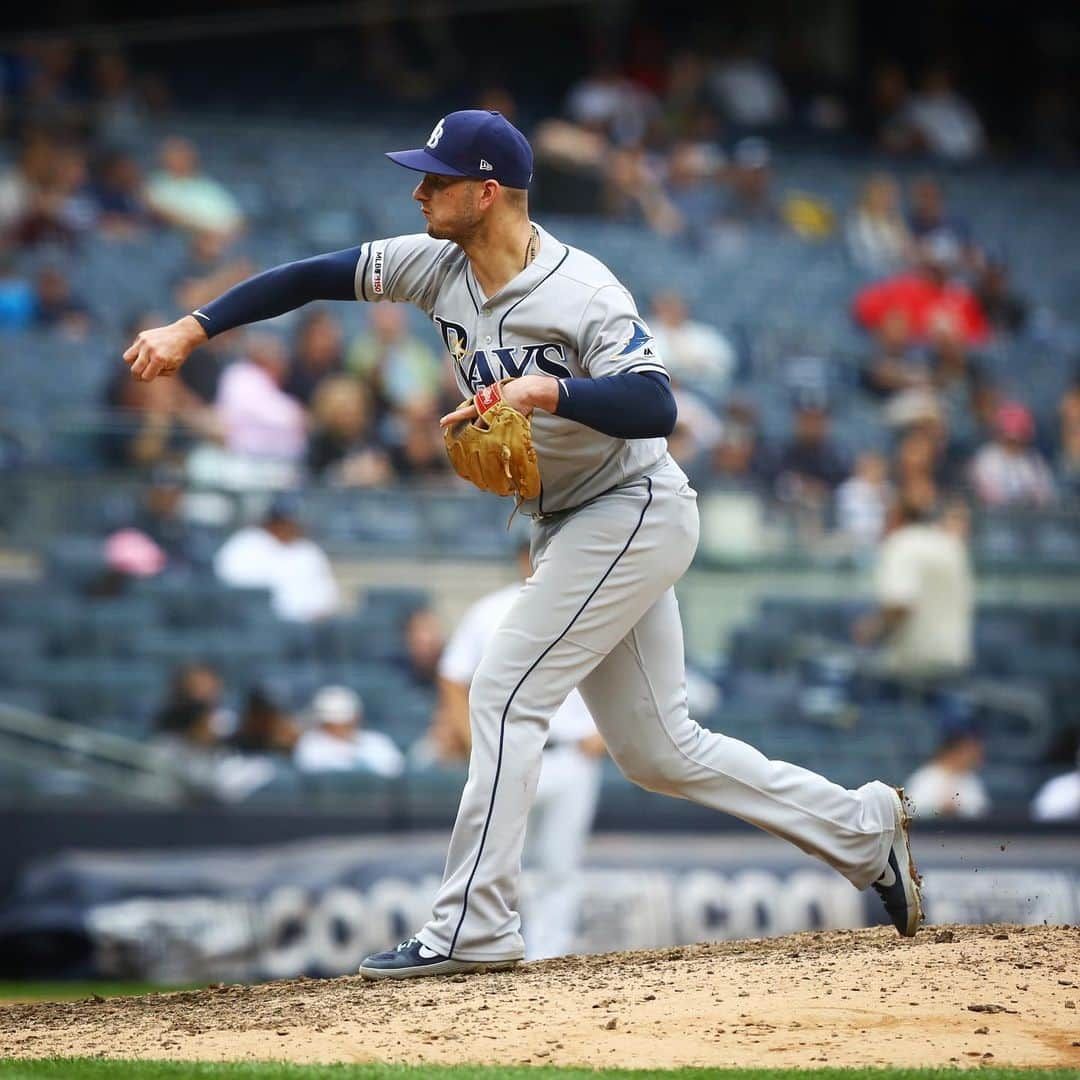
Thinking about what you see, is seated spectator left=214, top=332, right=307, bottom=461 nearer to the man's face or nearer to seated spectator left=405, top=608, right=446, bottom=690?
seated spectator left=405, top=608, right=446, bottom=690

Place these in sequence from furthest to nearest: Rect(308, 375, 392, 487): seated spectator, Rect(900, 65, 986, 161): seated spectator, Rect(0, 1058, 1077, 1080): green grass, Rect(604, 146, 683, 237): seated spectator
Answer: Rect(900, 65, 986, 161): seated spectator → Rect(604, 146, 683, 237): seated spectator → Rect(308, 375, 392, 487): seated spectator → Rect(0, 1058, 1077, 1080): green grass

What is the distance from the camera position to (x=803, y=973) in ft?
15.3

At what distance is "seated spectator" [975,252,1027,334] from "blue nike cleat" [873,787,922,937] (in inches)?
413

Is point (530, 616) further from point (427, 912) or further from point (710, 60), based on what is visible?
point (710, 60)

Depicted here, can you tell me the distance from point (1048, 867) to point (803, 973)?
4.49 meters

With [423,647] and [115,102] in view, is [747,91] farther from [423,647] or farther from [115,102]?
[423,647]

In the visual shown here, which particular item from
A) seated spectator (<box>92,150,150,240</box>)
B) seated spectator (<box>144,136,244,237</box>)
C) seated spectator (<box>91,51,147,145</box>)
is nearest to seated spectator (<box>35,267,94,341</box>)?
seated spectator (<box>92,150,150,240</box>)

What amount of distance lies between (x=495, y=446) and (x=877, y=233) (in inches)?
457

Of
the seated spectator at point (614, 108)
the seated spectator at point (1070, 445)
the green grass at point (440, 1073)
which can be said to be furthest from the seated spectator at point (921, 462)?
the green grass at point (440, 1073)

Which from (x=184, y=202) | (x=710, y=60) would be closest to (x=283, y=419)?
(x=184, y=202)

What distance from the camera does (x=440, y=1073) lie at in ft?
12.5

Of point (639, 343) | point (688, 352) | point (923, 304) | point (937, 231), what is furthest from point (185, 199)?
point (639, 343)

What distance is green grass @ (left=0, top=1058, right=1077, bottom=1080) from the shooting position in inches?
149

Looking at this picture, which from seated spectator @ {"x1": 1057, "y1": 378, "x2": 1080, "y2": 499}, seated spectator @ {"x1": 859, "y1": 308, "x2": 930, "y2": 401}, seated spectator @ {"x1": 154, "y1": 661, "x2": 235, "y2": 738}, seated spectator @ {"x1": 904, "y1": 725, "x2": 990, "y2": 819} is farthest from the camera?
seated spectator @ {"x1": 859, "y1": 308, "x2": 930, "y2": 401}
